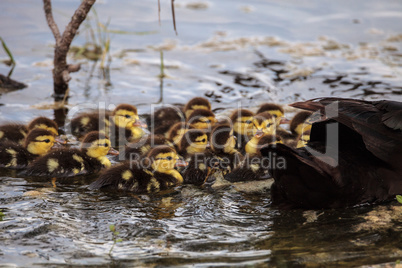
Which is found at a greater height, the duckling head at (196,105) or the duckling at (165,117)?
the duckling head at (196,105)

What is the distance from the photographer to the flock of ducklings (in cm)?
452

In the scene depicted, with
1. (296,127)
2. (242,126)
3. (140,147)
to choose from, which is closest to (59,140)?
(140,147)

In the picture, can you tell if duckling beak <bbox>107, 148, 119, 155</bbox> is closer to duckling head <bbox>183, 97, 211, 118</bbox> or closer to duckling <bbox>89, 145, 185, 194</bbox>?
duckling <bbox>89, 145, 185, 194</bbox>

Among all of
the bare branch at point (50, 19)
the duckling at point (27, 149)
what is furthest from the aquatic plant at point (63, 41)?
the duckling at point (27, 149)

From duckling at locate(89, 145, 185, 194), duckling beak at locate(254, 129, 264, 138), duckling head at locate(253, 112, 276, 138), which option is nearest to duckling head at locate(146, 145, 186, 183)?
duckling at locate(89, 145, 185, 194)

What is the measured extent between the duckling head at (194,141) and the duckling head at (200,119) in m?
0.38

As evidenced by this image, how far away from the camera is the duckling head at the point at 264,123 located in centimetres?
536

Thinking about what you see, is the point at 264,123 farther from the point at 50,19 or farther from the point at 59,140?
the point at 50,19

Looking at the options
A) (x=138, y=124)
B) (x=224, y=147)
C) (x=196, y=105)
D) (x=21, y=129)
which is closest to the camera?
(x=224, y=147)

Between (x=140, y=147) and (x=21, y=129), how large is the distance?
4.01ft

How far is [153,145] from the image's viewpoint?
16.6 ft

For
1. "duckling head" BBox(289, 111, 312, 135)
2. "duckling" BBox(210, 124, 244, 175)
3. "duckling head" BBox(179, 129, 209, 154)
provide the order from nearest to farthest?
"duckling" BBox(210, 124, 244, 175)
"duckling head" BBox(179, 129, 209, 154)
"duckling head" BBox(289, 111, 312, 135)

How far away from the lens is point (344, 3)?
961cm

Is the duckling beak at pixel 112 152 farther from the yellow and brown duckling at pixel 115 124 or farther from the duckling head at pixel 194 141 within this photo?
the duckling head at pixel 194 141
